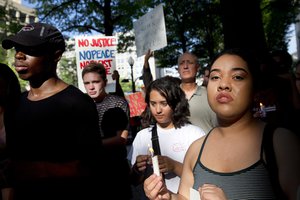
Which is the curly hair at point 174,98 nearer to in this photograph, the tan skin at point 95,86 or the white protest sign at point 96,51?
the tan skin at point 95,86

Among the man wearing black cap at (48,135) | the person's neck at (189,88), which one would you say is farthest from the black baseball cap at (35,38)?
the person's neck at (189,88)

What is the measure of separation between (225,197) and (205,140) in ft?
1.27

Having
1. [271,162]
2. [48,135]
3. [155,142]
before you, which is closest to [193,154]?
[271,162]

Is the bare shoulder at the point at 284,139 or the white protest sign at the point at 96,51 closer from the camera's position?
the bare shoulder at the point at 284,139

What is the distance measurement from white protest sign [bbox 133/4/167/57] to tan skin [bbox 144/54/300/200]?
11.8 ft

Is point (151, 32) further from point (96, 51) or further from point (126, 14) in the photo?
point (126, 14)

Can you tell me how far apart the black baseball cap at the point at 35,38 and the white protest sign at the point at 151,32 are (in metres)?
3.12

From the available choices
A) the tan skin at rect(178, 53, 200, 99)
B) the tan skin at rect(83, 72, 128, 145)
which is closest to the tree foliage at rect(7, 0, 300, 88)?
the tan skin at rect(178, 53, 200, 99)

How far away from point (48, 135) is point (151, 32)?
155 inches

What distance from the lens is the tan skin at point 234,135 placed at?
1.47 meters

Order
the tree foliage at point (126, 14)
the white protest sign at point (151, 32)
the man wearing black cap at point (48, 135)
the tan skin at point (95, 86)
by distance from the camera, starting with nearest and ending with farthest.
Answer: the man wearing black cap at point (48, 135)
the tan skin at point (95, 86)
the white protest sign at point (151, 32)
the tree foliage at point (126, 14)

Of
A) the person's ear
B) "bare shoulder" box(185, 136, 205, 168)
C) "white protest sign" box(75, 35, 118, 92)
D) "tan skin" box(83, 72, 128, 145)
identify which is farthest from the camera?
"white protest sign" box(75, 35, 118, 92)

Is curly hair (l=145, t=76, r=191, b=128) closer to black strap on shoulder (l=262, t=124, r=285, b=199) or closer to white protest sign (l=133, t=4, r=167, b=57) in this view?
black strap on shoulder (l=262, t=124, r=285, b=199)

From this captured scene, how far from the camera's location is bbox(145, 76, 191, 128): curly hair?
2988 millimetres
